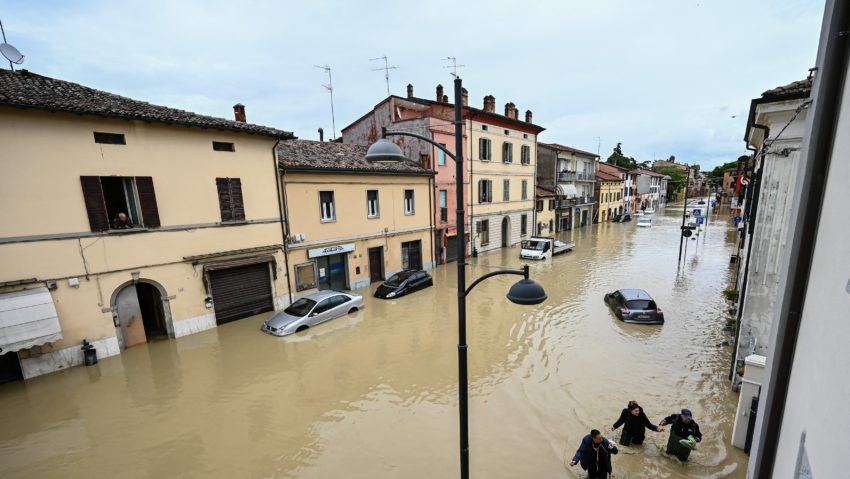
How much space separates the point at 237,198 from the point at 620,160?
9815 cm

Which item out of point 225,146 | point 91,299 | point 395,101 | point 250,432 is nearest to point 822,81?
point 250,432

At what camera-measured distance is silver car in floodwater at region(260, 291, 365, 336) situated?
1263 cm

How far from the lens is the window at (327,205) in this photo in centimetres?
1656

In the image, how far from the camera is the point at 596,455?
234 inches

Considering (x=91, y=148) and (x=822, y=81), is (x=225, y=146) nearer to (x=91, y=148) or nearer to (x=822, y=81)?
(x=91, y=148)

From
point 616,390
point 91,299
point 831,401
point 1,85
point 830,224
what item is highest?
point 1,85

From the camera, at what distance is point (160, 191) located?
469 inches

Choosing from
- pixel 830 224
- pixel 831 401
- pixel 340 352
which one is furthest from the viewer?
pixel 340 352

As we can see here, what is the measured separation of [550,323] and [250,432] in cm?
1055

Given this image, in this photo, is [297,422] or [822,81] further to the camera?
[297,422]

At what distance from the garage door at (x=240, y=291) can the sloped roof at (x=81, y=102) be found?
5.50m

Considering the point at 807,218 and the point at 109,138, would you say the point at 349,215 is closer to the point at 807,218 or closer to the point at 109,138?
the point at 109,138

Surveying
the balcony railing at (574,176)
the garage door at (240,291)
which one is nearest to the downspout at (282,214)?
the garage door at (240,291)

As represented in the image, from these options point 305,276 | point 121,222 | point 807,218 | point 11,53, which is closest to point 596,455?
point 807,218
